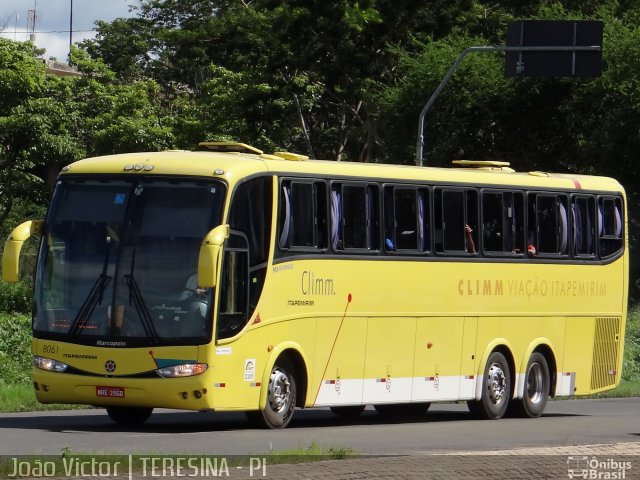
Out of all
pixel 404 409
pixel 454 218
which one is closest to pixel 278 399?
pixel 454 218

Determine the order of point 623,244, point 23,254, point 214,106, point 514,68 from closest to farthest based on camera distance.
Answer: point 623,244, point 514,68, point 23,254, point 214,106

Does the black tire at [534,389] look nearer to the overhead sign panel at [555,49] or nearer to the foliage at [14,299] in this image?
the overhead sign panel at [555,49]

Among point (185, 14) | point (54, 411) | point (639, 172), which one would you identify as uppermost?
point (185, 14)

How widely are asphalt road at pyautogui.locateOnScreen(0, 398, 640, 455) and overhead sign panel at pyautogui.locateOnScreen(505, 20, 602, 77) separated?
956cm

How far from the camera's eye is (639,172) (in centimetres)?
4394

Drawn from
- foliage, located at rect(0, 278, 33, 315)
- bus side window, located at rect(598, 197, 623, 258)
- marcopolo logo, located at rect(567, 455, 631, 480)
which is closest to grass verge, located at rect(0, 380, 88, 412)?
bus side window, located at rect(598, 197, 623, 258)

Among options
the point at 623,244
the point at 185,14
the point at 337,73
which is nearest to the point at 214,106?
the point at 337,73

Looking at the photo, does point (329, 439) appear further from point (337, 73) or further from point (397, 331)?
point (337, 73)

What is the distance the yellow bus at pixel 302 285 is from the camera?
17.2 m

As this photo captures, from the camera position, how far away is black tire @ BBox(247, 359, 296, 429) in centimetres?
1812

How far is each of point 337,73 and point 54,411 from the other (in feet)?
96.6

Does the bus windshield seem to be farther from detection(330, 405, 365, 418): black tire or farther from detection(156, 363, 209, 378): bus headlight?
detection(330, 405, 365, 418): black tire

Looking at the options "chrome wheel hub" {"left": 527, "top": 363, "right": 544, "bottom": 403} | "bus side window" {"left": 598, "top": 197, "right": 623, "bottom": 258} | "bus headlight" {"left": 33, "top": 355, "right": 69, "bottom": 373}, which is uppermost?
"bus side window" {"left": 598, "top": 197, "right": 623, "bottom": 258}

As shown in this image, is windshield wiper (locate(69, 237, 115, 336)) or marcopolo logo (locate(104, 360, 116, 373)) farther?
windshield wiper (locate(69, 237, 115, 336))
